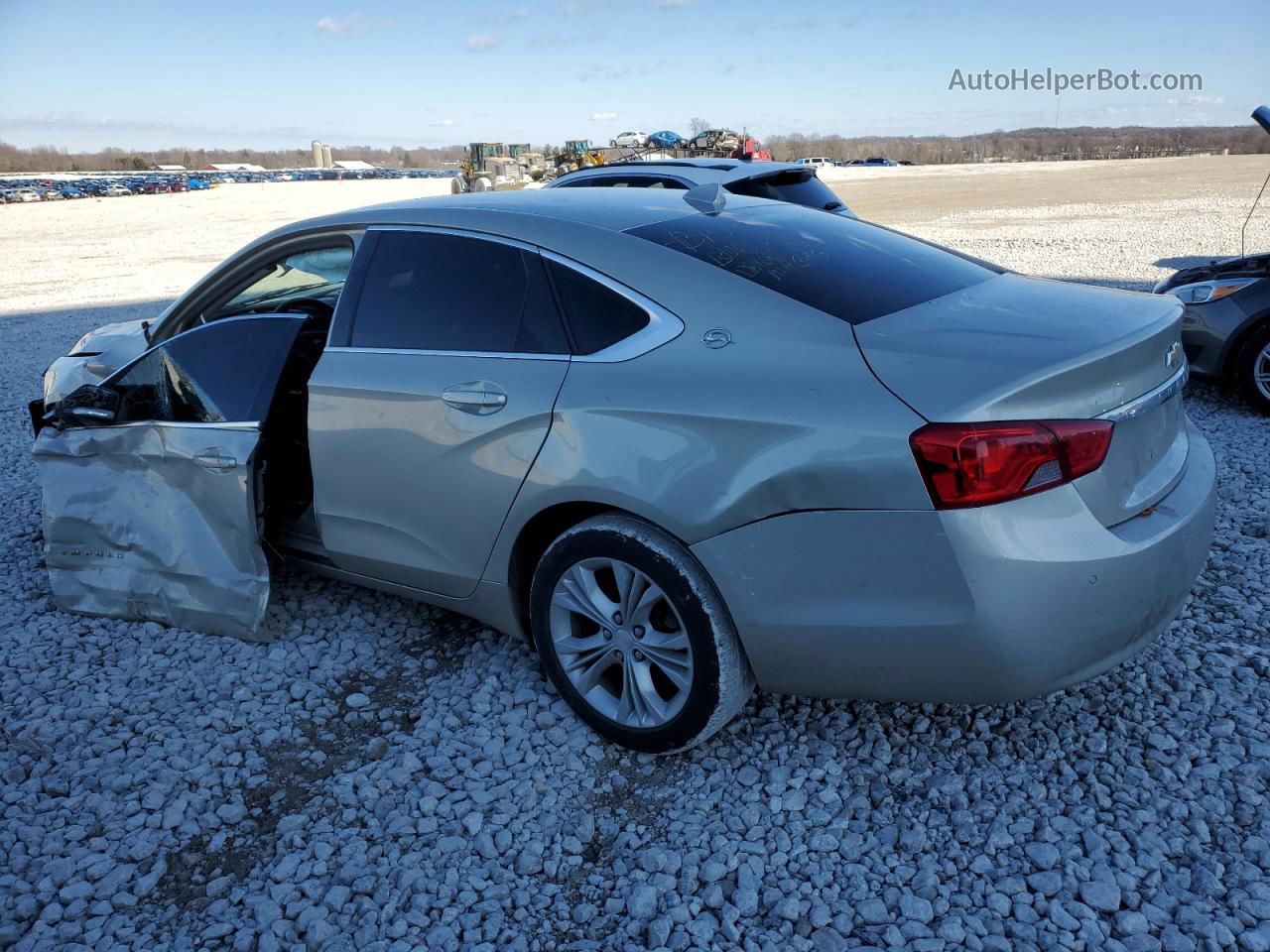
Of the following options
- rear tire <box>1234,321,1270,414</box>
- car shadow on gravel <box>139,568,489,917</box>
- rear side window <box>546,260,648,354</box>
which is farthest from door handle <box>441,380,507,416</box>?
rear tire <box>1234,321,1270,414</box>

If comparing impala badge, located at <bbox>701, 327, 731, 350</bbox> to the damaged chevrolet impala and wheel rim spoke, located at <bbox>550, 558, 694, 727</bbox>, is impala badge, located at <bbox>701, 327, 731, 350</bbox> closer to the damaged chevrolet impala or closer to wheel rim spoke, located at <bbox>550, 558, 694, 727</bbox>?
the damaged chevrolet impala

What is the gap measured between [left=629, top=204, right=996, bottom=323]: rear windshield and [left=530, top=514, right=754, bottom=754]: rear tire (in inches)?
32.8

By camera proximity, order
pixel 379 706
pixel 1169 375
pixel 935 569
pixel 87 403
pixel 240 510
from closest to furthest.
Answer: pixel 935 569 → pixel 1169 375 → pixel 379 706 → pixel 240 510 → pixel 87 403

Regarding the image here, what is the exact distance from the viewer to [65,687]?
3.57 meters

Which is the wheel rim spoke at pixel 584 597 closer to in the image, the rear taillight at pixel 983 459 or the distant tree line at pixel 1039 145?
the rear taillight at pixel 983 459

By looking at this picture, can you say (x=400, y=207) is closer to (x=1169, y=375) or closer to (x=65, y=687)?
(x=65, y=687)

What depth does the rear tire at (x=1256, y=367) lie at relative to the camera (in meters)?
6.00

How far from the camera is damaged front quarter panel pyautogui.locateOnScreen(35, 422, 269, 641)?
12.0 ft

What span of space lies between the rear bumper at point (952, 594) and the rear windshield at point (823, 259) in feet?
2.15

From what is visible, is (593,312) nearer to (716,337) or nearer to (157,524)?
(716,337)

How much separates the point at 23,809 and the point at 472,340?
79.1 inches

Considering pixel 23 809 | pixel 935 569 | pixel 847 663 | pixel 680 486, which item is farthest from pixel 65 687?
pixel 935 569

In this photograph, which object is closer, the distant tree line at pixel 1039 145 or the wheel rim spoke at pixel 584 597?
the wheel rim spoke at pixel 584 597

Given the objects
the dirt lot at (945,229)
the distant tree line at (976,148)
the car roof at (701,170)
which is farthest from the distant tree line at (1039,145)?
the car roof at (701,170)
